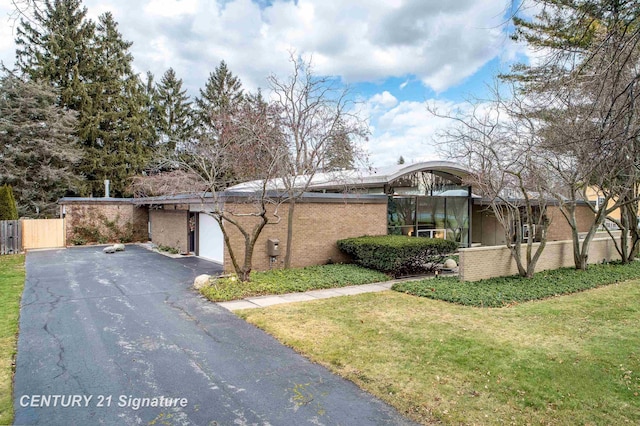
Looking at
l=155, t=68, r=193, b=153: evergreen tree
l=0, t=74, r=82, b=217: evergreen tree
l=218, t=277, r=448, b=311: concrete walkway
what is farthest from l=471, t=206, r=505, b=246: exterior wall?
l=155, t=68, r=193, b=153: evergreen tree

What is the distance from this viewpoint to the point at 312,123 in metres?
12.7

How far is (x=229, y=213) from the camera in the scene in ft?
39.9

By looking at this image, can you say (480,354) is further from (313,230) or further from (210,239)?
(210,239)

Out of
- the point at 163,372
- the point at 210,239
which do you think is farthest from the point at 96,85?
the point at 163,372

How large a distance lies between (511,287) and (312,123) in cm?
745

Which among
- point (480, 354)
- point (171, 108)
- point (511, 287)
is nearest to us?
point (480, 354)

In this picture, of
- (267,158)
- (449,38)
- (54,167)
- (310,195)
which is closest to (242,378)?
(449,38)

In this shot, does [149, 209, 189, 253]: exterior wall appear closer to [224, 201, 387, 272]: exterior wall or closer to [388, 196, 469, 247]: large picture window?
[224, 201, 387, 272]: exterior wall

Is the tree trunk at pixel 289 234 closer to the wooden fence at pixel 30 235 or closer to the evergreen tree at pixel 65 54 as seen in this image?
the wooden fence at pixel 30 235

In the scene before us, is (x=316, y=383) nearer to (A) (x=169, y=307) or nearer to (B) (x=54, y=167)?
(A) (x=169, y=307)

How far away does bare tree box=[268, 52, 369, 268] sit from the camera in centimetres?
1210

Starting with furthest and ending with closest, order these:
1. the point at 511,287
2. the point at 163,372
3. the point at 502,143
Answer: the point at 502,143, the point at 511,287, the point at 163,372

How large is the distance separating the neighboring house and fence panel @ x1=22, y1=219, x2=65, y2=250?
57 cm

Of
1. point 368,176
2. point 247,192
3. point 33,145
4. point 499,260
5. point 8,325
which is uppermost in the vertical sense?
point 33,145
